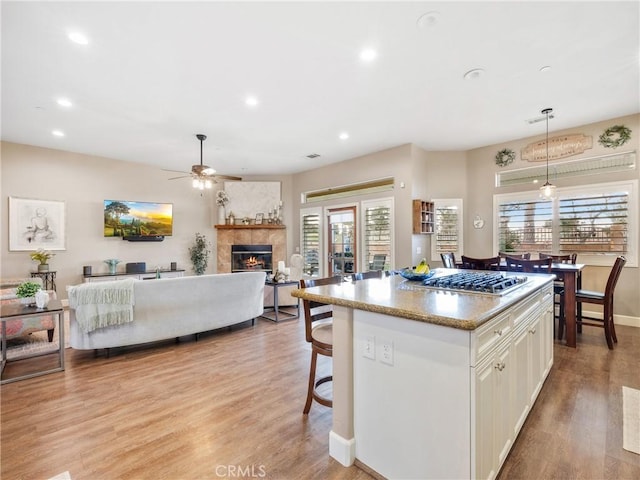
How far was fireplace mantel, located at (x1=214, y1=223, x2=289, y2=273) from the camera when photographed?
8.09 meters

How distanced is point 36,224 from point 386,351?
281 inches

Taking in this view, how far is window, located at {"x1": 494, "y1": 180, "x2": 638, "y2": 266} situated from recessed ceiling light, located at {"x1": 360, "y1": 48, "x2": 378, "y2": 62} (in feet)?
13.4

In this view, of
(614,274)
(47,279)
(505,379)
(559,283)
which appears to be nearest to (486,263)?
(559,283)

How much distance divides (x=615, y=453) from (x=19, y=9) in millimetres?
5224

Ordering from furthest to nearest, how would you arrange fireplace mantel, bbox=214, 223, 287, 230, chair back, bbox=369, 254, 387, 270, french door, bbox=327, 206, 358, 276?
fireplace mantel, bbox=214, 223, 287, 230, french door, bbox=327, 206, 358, 276, chair back, bbox=369, 254, 387, 270

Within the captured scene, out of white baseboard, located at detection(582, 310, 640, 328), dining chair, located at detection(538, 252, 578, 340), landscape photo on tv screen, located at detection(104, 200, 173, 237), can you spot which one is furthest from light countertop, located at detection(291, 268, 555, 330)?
landscape photo on tv screen, located at detection(104, 200, 173, 237)

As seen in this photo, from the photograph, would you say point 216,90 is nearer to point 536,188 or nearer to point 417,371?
point 417,371

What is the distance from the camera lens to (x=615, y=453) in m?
1.91

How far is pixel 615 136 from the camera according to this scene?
185 inches

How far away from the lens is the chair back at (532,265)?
11.9 ft

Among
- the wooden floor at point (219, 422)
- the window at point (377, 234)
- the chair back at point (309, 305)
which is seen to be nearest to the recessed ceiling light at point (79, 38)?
the chair back at point (309, 305)

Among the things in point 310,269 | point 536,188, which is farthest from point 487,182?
point 310,269

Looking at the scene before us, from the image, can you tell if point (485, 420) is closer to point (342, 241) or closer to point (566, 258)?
point (566, 258)

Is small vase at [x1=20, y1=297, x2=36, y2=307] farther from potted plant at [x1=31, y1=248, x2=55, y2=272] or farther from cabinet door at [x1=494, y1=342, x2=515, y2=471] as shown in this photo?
cabinet door at [x1=494, y1=342, x2=515, y2=471]
